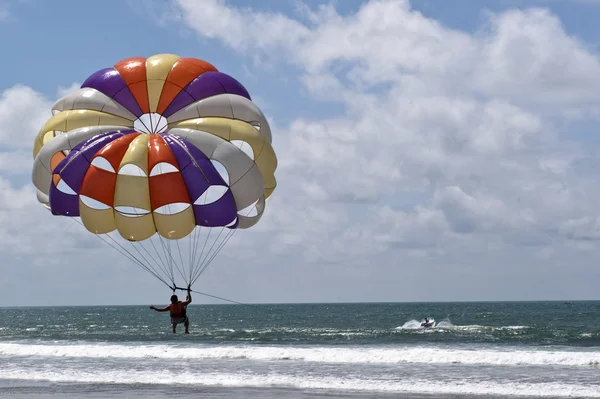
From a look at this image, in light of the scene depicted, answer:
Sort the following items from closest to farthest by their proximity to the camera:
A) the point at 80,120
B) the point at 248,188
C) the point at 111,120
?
the point at 248,188, the point at 80,120, the point at 111,120

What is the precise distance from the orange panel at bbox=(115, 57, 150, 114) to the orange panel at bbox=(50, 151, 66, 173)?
72.2 inches

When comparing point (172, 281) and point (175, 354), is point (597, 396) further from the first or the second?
point (175, 354)

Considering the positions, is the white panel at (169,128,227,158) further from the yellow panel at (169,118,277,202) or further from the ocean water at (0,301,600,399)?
the ocean water at (0,301,600,399)

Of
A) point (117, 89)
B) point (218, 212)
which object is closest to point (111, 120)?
point (117, 89)

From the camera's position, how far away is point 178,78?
15344mm

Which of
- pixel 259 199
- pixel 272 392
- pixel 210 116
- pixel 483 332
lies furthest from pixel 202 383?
pixel 483 332

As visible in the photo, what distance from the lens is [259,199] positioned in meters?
15.2

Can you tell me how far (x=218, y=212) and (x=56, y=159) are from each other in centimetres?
346

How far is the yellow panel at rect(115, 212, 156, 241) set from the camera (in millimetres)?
14500

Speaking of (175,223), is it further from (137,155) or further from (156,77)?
(156,77)

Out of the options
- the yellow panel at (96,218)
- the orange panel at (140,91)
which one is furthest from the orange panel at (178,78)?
the yellow panel at (96,218)

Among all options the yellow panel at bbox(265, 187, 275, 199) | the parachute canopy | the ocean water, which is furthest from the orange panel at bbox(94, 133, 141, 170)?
the ocean water

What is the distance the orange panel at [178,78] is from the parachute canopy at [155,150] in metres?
0.02

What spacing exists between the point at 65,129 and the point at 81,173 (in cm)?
130
